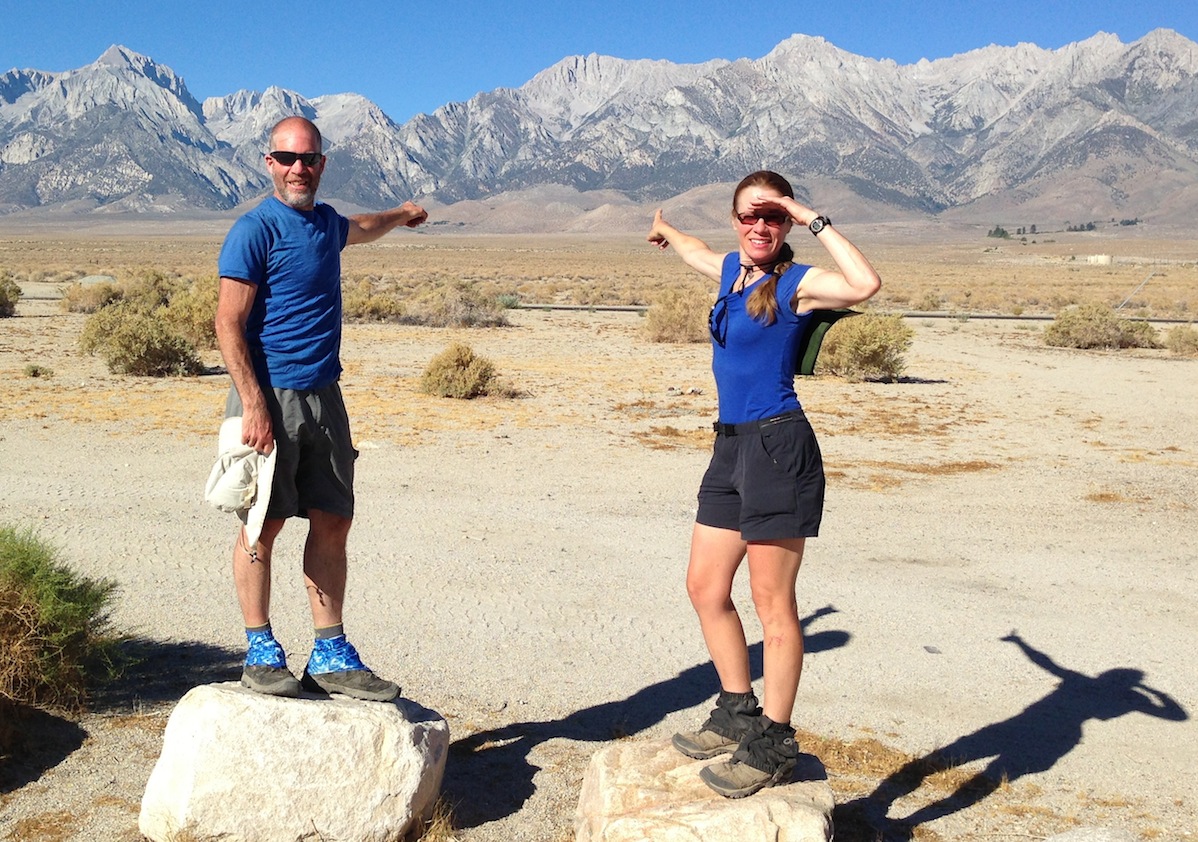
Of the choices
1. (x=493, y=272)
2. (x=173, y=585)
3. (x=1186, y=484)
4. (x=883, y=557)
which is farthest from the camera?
(x=493, y=272)

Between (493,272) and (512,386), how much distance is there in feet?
156

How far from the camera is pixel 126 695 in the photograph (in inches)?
194

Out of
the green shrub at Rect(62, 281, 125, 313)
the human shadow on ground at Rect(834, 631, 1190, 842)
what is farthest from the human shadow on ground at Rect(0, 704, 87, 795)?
the green shrub at Rect(62, 281, 125, 313)

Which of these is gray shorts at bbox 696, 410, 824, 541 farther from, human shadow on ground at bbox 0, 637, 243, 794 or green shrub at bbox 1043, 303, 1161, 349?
green shrub at bbox 1043, 303, 1161, 349

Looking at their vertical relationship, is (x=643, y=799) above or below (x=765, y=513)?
below

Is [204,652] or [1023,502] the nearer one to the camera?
[204,652]

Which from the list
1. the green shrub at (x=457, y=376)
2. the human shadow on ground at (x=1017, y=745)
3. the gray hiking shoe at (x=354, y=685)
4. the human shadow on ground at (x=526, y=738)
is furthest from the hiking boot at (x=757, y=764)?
the green shrub at (x=457, y=376)

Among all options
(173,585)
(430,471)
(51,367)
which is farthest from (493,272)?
(173,585)

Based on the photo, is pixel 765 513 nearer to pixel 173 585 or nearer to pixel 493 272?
pixel 173 585

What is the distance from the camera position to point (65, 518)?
8.05m

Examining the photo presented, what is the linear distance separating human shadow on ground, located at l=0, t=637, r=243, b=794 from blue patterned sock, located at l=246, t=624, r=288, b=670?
101 centimetres

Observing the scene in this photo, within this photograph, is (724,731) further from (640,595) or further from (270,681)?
(640,595)

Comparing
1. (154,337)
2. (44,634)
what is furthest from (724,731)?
(154,337)

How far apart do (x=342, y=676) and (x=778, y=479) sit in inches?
68.1
